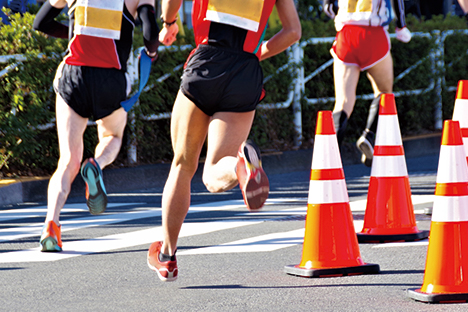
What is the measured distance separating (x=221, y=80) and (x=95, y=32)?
6.35ft

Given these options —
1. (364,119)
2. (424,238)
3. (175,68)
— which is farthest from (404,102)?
(424,238)

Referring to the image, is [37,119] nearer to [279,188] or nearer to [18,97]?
[18,97]

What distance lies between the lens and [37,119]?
8.93 m

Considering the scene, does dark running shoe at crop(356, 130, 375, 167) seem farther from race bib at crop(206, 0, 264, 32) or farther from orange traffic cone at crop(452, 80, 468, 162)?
race bib at crop(206, 0, 264, 32)

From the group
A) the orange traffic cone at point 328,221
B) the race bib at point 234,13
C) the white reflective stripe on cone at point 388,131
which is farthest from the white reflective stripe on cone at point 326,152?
the race bib at point 234,13

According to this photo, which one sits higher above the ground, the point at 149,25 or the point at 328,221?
the point at 149,25

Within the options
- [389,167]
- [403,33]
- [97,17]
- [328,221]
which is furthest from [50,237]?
[403,33]

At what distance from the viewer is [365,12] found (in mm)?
8016

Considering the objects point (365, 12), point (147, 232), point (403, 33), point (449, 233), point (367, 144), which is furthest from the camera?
point (403, 33)

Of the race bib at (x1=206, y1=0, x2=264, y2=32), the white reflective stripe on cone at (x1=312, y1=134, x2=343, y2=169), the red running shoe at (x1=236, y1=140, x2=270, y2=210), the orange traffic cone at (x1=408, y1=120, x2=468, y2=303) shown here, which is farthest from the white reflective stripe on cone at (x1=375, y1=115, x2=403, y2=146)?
the red running shoe at (x1=236, y1=140, x2=270, y2=210)

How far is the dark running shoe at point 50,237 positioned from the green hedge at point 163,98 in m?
3.12

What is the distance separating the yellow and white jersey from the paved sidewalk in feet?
9.30

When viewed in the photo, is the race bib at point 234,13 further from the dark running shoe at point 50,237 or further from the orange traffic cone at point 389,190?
the dark running shoe at point 50,237

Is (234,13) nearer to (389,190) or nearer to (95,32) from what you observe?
(95,32)
